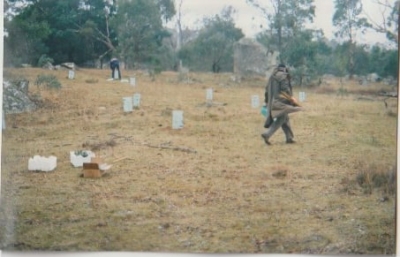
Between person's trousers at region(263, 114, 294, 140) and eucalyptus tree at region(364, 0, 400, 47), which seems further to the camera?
person's trousers at region(263, 114, 294, 140)

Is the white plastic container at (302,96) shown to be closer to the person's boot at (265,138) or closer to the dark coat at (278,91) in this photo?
the dark coat at (278,91)

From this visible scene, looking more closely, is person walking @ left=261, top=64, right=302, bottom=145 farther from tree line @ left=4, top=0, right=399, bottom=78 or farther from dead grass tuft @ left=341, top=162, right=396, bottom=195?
dead grass tuft @ left=341, top=162, right=396, bottom=195

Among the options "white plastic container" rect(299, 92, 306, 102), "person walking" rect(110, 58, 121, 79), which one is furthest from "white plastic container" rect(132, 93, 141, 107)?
"white plastic container" rect(299, 92, 306, 102)

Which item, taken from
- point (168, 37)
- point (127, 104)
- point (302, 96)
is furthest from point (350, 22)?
point (127, 104)

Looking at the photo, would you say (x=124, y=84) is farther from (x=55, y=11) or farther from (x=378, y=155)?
(x=378, y=155)

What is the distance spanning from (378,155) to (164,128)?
1.26 metres

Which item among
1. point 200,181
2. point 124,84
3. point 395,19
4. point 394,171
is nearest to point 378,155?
point 394,171

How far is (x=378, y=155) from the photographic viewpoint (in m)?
3.45

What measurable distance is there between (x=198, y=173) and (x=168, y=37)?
33.5 inches

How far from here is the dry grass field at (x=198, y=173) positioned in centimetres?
341

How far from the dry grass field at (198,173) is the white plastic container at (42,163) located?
0.03 m

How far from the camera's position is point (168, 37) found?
11.9 feet

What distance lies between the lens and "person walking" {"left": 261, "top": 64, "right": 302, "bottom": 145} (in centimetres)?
354

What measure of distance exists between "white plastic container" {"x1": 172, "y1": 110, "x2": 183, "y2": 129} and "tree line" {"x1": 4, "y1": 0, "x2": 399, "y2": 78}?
288 millimetres
